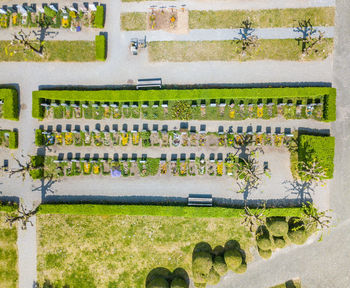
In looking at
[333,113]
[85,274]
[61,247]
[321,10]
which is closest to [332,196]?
[333,113]

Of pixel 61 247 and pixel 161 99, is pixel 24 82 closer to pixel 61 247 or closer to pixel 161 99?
pixel 161 99

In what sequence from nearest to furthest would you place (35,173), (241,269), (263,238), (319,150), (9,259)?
(241,269), (319,150), (263,238), (35,173), (9,259)

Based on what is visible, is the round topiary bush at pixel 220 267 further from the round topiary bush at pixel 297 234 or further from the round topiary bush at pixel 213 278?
the round topiary bush at pixel 297 234

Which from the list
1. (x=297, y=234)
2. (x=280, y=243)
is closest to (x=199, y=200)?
(x=280, y=243)

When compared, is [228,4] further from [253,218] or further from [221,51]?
[253,218]

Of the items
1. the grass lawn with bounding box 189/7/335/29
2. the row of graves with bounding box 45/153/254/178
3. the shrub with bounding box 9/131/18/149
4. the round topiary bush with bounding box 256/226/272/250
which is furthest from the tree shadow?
the shrub with bounding box 9/131/18/149
